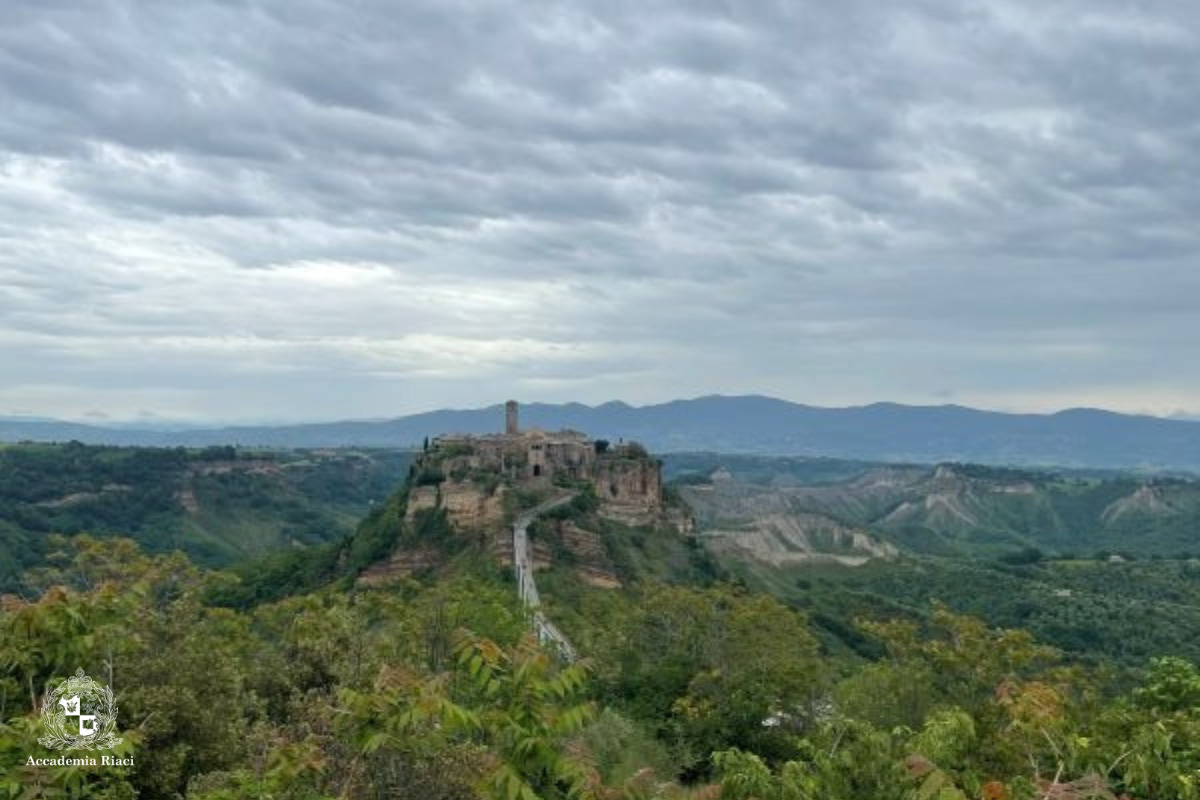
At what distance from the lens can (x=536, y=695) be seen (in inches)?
395

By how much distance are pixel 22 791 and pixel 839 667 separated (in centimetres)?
5963

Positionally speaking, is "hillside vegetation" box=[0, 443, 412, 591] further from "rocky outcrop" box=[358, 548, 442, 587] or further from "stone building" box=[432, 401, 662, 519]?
"rocky outcrop" box=[358, 548, 442, 587]

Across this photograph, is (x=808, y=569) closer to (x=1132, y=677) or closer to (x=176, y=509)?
(x=1132, y=677)

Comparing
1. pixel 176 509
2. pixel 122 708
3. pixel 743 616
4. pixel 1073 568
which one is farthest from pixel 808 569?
pixel 122 708

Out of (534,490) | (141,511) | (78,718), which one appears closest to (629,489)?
(534,490)

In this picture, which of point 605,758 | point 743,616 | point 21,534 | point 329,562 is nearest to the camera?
point 605,758

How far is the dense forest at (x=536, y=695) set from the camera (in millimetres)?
10508

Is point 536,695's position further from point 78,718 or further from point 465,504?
point 465,504

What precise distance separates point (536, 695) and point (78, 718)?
5.37 meters

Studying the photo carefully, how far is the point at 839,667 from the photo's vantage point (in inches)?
2525

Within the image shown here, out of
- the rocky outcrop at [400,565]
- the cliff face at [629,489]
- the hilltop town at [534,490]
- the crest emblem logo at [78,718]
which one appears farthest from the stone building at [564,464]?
the crest emblem logo at [78,718]

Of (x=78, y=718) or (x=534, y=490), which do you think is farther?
(x=534, y=490)

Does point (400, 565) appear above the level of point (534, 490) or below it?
below

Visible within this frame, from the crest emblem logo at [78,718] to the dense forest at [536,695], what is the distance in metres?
0.24
